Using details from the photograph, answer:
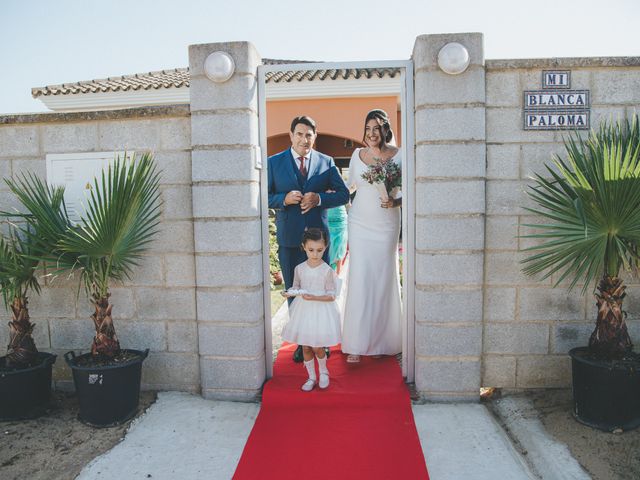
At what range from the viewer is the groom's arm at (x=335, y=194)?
469 centimetres

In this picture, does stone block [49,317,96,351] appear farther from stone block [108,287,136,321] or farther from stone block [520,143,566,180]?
stone block [520,143,566,180]

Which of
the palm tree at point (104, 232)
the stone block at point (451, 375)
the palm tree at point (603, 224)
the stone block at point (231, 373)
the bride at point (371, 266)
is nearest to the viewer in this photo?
the palm tree at point (603, 224)

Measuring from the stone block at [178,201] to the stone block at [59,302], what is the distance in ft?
3.81

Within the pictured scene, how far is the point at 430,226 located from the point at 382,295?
41.9 inches

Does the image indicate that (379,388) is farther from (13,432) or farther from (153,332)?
(13,432)

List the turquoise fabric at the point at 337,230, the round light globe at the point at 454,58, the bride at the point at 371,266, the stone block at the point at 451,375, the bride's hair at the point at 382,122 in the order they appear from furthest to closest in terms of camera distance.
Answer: the turquoise fabric at the point at 337,230, the bride at the point at 371,266, the bride's hair at the point at 382,122, the stone block at the point at 451,375, the round light globe at the point at 454,58

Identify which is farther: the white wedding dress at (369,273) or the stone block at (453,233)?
the white wedding dress at (369,273)

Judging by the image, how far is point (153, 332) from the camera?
4262 mm

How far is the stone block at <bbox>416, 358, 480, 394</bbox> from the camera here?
4008mm

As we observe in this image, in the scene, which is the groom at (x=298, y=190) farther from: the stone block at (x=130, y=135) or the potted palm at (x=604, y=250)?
the potted palm at (x=604, y=250)

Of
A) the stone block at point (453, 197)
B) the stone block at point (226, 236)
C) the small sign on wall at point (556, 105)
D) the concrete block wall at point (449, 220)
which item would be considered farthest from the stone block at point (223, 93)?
the small sign on wall at point (556, 105)

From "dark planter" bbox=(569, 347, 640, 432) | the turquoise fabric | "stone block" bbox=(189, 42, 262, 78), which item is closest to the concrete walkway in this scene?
"dark planter" bbox=(569, 347, 640, 432)

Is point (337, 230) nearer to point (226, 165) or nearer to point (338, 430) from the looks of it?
point (226, 165)

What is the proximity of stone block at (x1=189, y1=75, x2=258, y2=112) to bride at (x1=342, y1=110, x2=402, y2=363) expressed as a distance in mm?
1200
